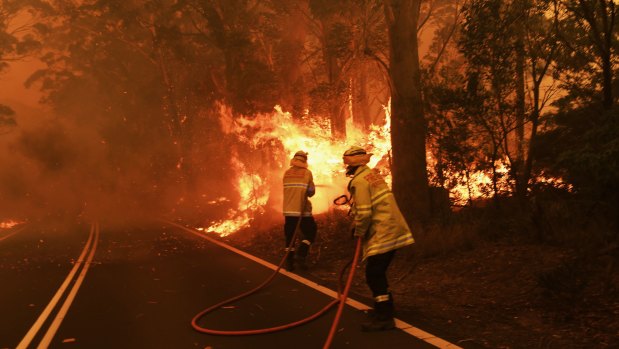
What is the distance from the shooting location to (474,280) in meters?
7.25

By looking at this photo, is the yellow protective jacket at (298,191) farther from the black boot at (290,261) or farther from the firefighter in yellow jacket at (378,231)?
the firefighter in yellow jacket at (378,231)

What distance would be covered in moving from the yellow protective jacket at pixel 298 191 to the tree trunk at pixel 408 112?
289cm

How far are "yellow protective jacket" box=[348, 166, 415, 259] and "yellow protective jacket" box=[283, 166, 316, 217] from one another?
3.47 meters

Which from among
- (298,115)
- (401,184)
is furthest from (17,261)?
(298,115)

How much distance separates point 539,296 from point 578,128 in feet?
14.1

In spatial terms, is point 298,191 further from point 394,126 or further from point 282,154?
point 282,154

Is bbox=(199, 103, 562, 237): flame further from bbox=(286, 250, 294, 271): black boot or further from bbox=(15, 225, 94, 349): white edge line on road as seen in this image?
bbox=(15, 225, 94, 349): white edge line on road

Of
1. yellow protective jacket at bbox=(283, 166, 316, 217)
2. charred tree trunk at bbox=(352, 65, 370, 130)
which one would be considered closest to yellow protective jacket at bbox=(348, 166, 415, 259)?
yellow protective jacket at bbox=(283, 166, 316, 217)

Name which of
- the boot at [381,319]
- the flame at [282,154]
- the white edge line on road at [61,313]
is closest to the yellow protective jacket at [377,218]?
the boot at [381,319]

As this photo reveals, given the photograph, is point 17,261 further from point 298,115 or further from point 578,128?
point 578,128

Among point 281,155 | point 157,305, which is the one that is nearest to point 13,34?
point 281,155

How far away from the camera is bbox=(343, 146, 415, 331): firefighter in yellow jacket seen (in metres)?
5.37

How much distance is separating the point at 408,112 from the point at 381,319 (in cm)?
629

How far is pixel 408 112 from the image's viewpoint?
35.5 feet
